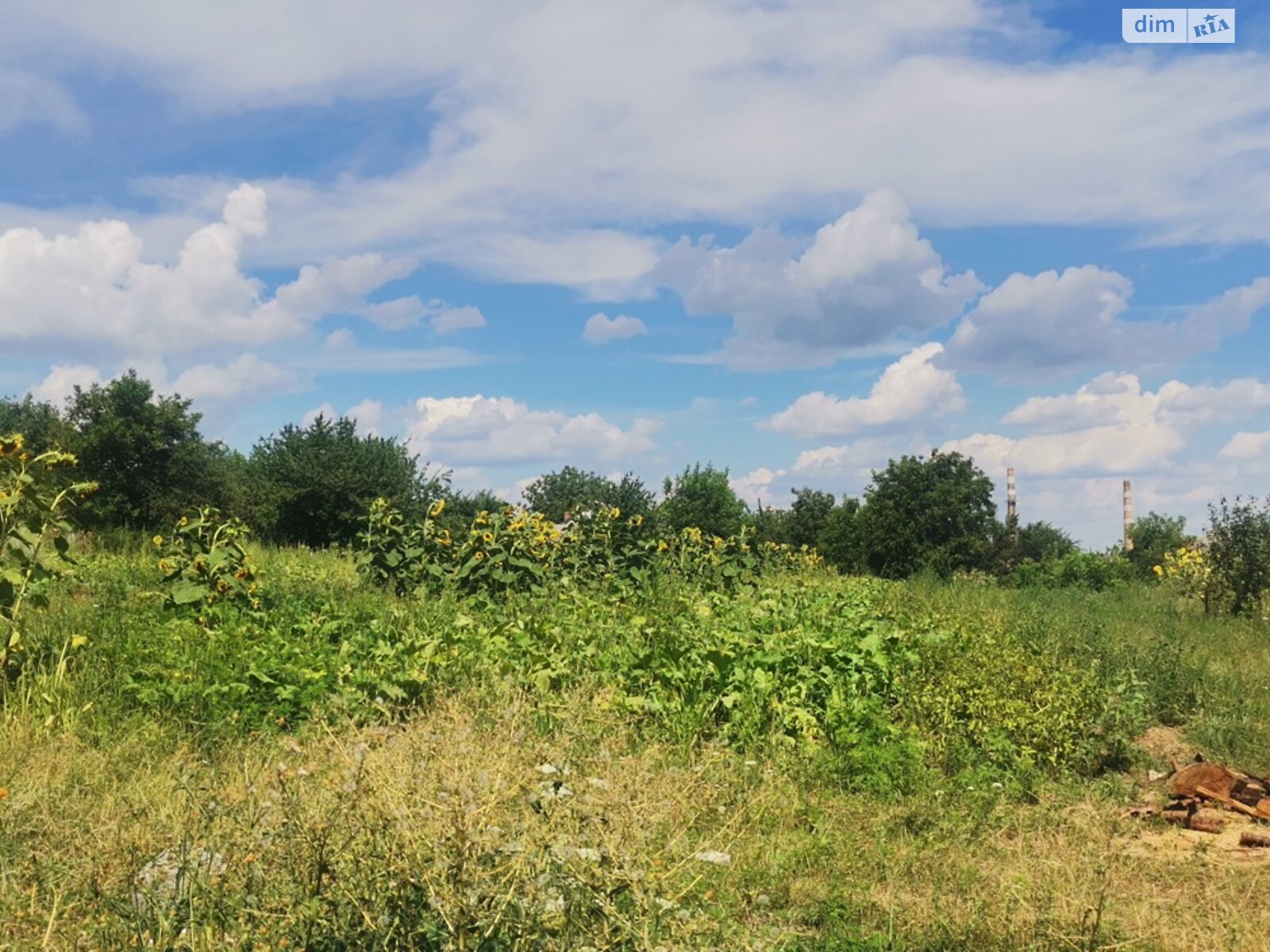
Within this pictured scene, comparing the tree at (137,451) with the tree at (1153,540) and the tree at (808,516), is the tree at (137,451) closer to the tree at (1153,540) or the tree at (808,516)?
the tree at (808,516)

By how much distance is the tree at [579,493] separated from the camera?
27.1 metres

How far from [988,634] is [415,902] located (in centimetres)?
639

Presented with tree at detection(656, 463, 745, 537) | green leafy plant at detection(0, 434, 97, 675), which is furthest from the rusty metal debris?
tree at detection(656, 463, 745, 537)

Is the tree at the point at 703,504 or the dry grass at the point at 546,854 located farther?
the tree at the point at 703,504

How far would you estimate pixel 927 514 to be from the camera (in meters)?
20.3

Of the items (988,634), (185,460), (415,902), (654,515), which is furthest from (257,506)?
(415,902)

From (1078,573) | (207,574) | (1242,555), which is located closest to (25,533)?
(207,574)

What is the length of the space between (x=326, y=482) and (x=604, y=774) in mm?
22435

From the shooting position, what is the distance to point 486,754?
12.0 feet

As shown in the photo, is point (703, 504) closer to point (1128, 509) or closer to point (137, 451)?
point (137, 451)

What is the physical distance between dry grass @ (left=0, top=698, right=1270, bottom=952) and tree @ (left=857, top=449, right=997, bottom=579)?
584 inches

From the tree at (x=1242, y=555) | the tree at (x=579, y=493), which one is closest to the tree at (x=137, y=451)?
the tree at (x=579, y=493)

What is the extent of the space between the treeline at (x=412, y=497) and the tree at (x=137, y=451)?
0.03 m

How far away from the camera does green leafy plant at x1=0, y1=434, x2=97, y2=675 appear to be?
20.9ft
